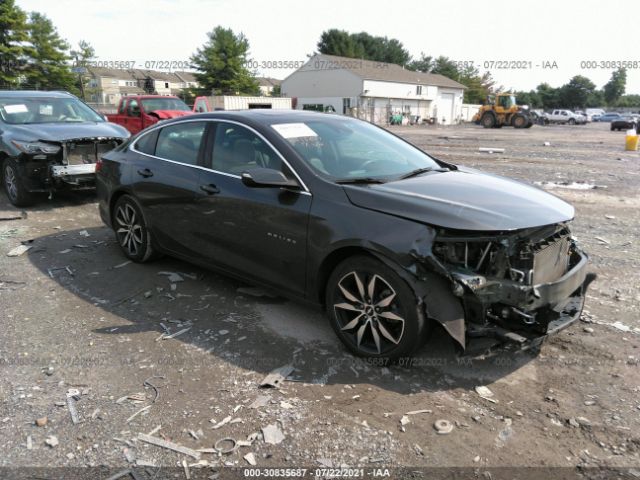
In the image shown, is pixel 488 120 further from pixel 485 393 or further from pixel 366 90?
pixel 485 393

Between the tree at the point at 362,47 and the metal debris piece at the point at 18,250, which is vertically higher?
the tree at the point at 362,47

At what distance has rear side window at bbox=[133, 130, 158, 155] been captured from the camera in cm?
541

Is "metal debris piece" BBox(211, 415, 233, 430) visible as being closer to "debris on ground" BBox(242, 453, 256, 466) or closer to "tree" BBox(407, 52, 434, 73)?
"debris on ground" BBox(242, 453, 256, 466)

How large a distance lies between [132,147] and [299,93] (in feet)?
198

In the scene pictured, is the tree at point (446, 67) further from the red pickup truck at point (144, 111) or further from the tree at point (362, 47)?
the red pickup truck at point (144, 111)

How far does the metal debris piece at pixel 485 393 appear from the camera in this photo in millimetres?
3225

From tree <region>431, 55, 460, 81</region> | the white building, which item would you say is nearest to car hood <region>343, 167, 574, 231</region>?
the white building

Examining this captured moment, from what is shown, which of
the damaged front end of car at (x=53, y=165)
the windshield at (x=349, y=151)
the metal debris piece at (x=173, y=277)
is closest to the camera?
the windshield at (x=349, y=151)

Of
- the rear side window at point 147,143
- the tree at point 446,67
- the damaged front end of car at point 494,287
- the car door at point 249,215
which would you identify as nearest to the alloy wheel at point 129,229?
the rear side window at point 147,143

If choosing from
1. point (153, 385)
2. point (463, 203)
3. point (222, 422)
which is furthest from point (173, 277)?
point (463, 203)

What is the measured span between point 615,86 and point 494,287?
132 m

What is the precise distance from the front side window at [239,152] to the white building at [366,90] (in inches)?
1921

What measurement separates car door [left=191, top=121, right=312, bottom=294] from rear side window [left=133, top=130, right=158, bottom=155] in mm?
1044

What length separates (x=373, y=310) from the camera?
3475 mm
